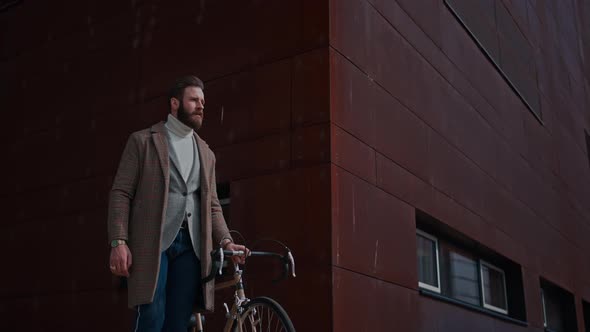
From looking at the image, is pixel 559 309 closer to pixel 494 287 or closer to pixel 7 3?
pixel 494 287

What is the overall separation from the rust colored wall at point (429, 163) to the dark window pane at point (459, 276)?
322 mm

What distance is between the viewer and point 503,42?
36.5 ft

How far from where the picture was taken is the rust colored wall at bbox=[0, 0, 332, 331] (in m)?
5.71

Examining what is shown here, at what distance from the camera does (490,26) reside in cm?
1057

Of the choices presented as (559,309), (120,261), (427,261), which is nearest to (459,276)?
(427,261)

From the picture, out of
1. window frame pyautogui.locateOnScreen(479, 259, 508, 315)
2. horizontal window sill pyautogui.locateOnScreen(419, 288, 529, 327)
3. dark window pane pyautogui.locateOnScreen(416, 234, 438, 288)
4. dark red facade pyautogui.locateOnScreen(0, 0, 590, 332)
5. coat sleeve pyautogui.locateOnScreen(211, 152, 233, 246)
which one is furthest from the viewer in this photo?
window frame pyautogui.locateOnScreen(479, 259, 508, 315)

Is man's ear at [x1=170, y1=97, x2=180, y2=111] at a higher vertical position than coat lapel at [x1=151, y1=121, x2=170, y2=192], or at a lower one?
higher

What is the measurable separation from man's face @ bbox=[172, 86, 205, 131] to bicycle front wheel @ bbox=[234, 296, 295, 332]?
101 cm

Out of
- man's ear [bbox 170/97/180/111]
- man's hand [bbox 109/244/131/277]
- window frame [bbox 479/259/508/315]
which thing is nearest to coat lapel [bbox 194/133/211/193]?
man's ear [bbox 170/97/180/111]

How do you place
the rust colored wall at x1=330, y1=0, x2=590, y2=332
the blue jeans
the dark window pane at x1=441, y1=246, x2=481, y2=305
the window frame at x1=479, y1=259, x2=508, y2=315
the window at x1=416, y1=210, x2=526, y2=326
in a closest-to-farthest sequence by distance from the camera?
the blue jeans, the rust colored wall at x1=330, y1=0, x2=590, y2=332, the window at x1=416, y1=210, x2=526, y2=326, the dark window pane at x1=441, y1=246, x2=481, y2=305, the window frame at x1=479, y1=259, x2=508, y2=315

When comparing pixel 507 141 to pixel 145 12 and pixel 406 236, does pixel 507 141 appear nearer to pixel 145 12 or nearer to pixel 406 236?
pixel 406 236

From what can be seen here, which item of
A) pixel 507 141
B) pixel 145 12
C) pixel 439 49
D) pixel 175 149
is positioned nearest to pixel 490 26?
pixel 507 141

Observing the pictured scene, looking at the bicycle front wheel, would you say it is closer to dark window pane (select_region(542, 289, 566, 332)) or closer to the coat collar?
the coat collar

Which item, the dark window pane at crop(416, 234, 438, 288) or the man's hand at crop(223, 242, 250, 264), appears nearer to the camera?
the man's hand at crop(223, 242, 250, 264)
